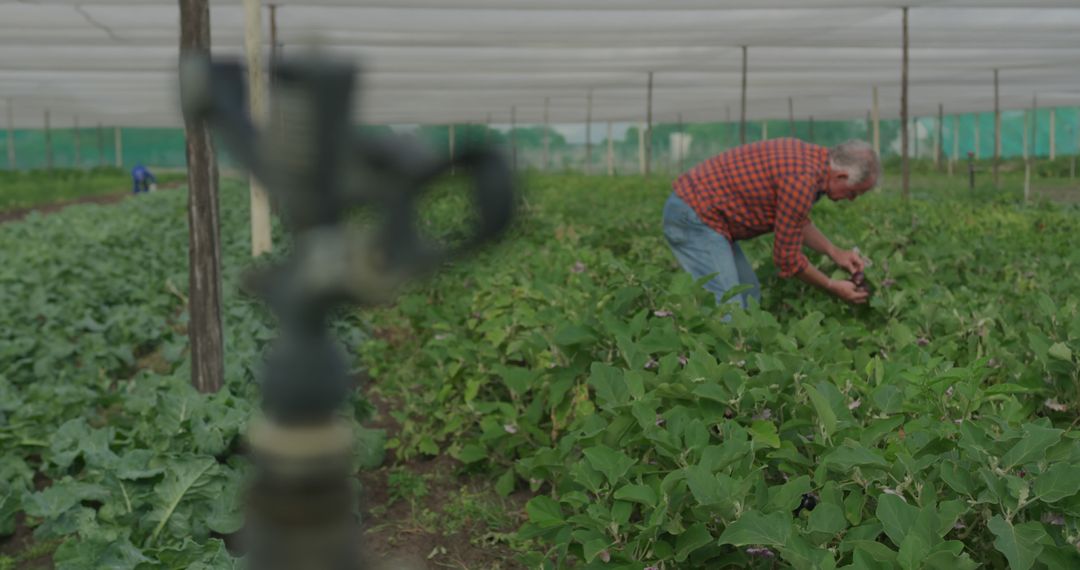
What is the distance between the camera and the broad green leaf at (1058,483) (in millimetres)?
1647

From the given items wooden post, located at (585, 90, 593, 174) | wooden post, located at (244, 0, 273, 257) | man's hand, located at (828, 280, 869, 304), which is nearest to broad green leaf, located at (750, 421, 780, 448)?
man's hand, located at (828, 280, 869, 304)

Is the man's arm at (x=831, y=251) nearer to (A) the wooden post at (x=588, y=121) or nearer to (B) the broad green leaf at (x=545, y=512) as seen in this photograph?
(B) the broad green leaf at (x=545, y=512)

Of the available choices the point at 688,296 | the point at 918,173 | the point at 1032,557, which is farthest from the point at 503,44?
the point at 918,173

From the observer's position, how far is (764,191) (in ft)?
15.4

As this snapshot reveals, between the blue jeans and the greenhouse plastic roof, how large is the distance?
438 centimetres

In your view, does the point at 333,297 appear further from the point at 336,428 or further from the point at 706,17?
the point at 706,17

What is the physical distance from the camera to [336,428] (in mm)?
649

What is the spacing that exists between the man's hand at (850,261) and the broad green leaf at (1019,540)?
2.80m

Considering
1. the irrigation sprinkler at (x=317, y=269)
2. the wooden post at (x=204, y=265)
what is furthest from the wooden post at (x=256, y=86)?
the irrigation sprinkler at (x=317, y=269)

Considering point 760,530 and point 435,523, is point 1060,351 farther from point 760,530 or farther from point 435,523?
point 435,523

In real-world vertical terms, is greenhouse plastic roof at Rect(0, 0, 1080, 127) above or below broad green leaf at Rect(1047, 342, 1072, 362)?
above

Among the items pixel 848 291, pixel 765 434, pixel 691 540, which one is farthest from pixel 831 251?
pixel 691 540

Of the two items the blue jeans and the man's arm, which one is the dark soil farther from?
the man's arm

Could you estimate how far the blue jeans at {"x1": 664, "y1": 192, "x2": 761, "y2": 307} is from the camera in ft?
15.9
